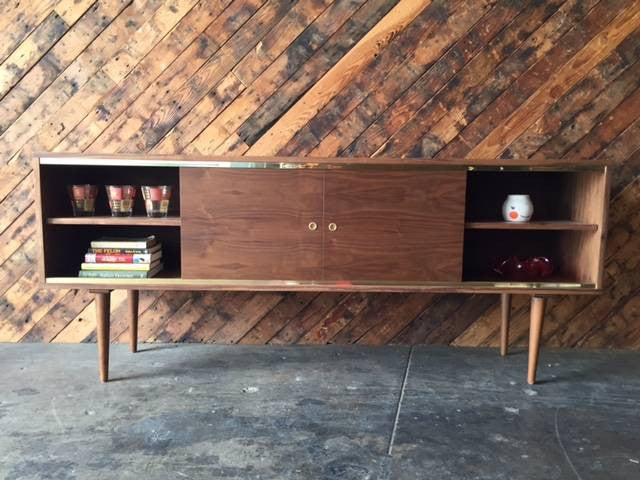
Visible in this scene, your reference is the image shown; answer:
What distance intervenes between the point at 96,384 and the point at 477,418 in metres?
1.30

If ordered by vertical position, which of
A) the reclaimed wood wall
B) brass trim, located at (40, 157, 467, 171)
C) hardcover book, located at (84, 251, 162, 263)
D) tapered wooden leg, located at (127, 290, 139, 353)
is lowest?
tapered wooden leg, located at (127, 290, 139, 353)

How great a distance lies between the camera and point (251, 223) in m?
1.75

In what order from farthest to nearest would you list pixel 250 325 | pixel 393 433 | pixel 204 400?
pixel 250 325 < pixel 204 400 < pixel 393 433

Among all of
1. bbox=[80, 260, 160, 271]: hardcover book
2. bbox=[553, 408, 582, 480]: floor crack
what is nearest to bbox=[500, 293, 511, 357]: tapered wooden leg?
bbox=[553, 408, 582, 480]: floor crack

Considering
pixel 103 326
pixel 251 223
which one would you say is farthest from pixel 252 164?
pixel 103 326

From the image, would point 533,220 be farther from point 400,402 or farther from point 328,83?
point 328,83

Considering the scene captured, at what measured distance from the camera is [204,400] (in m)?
1.73

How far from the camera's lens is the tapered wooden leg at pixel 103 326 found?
1.81 meters

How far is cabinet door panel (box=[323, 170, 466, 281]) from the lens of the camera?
1737 mm

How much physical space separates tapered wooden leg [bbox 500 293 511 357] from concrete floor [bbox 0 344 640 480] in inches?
2.1

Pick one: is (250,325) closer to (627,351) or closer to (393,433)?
(393,433)

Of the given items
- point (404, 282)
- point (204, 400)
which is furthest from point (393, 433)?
point (204, 400)

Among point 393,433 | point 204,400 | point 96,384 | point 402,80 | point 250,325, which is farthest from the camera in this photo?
point 250,325

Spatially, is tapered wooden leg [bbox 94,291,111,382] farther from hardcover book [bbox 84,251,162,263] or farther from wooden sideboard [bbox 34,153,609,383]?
hardcover book [bbox 84,251,162,263]
